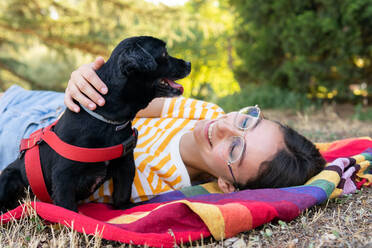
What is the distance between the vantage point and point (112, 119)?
6.32 ft

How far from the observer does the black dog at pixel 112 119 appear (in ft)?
6.23

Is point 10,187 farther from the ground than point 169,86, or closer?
closer

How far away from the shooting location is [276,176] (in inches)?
87.3

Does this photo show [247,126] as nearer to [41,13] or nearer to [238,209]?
[238,209]

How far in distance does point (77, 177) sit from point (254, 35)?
6237mm

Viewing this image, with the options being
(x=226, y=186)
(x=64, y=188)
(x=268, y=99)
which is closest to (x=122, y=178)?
(x=64, y=188)

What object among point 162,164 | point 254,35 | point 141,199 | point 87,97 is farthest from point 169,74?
point 254,35

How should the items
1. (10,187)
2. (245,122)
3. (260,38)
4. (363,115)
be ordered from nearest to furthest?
(10,187)
(245,122)
(363,115)
(260,38)

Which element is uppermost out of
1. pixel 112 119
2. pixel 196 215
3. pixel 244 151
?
pixel 112 119

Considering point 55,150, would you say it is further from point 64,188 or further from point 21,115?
point 21,115

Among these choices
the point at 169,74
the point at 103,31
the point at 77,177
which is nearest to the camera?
the point at 77,177

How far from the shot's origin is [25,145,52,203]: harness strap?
81.8 inches

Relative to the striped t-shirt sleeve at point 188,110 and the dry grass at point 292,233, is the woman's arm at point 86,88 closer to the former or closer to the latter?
the dry grass at point 292,233

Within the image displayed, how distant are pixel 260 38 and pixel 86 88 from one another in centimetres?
580
